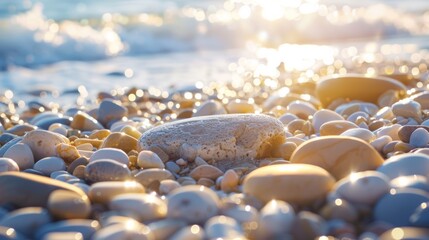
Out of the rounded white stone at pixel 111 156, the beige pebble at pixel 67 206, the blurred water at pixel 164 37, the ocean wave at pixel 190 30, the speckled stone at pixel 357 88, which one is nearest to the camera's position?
the beige pebble at pixel 67 206

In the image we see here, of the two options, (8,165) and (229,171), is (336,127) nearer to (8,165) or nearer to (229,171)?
(229,171)

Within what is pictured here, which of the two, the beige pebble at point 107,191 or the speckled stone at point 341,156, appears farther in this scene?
the speckled stone at point 341,156

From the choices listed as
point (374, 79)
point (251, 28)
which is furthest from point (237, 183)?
point (251, 28)

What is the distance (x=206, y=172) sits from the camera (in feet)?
8.50

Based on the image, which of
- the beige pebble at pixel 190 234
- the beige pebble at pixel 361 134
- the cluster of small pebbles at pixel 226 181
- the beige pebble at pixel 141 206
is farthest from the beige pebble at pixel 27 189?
the beige pebble at pixel 361 134

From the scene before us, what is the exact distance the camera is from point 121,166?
2.44 metres

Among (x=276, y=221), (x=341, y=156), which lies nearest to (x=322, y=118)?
(x=341, y=156)

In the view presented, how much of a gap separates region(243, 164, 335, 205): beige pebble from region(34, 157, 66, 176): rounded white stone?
101 centimetres

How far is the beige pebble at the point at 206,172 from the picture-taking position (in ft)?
8.48

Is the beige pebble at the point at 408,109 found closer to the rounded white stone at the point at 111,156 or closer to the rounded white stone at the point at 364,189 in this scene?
the rounded white stone at the point at 364,189

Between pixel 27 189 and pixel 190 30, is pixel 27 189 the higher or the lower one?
the lower one

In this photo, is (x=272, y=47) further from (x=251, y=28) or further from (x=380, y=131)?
(x=380, y=131)

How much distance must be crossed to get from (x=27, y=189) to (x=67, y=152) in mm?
724

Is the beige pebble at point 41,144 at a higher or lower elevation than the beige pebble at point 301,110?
higher
